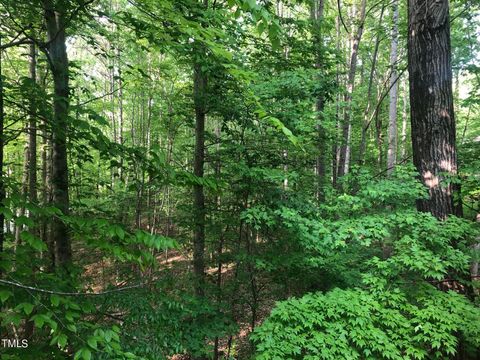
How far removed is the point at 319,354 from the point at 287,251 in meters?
2.79

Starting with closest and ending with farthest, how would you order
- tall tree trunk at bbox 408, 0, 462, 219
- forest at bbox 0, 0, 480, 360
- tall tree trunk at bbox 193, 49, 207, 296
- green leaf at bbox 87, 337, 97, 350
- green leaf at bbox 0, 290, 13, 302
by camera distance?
green leaf at bbox 0, 290, 13, 302 < green leaf at bbox 87, 337, 97, 350 < forest at bbox 0, 0, 480, 360 < tall tree trunk at bbox 408, 0, 462, 219 < tall tree trunk at bbox 193, 49, 207, 296

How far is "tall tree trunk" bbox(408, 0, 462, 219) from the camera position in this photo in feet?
13.1

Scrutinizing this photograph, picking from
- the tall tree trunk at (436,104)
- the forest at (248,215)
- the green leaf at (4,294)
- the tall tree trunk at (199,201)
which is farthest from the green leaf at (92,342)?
the tall tree trunk at (199,201)

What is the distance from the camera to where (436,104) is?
13.3 feet

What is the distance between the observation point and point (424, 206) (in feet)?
13.5

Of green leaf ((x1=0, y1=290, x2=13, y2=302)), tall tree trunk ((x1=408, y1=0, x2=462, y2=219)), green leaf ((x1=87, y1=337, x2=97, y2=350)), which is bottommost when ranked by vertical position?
green leaf ((x1=87, y1=337, x2=97, y2=350))

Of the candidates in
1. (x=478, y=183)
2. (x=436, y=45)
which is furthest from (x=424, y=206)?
(x=436, y=45)

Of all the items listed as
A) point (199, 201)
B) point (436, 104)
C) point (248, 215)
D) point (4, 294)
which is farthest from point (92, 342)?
point (199, 201)

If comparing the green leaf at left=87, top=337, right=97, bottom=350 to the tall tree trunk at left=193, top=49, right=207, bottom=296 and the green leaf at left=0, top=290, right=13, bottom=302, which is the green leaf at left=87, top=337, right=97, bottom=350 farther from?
the tall tree trunk at left=193, top=49, right=207, bottom=296

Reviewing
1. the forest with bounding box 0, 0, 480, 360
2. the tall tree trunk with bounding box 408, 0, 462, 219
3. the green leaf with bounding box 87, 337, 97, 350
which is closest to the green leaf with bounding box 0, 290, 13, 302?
the forest with bounding box 0, 0, 480, 360

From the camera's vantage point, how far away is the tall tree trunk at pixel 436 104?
4.00 metres

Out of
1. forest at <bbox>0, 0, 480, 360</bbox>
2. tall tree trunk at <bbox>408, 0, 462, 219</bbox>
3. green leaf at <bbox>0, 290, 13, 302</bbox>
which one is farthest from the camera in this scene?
tall tree trunk at <bbox>408, 0, 462, 219</bbox>

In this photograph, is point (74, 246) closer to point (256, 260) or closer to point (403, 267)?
point (256, 260)

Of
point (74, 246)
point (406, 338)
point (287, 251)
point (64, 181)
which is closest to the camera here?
point (406, 338)
